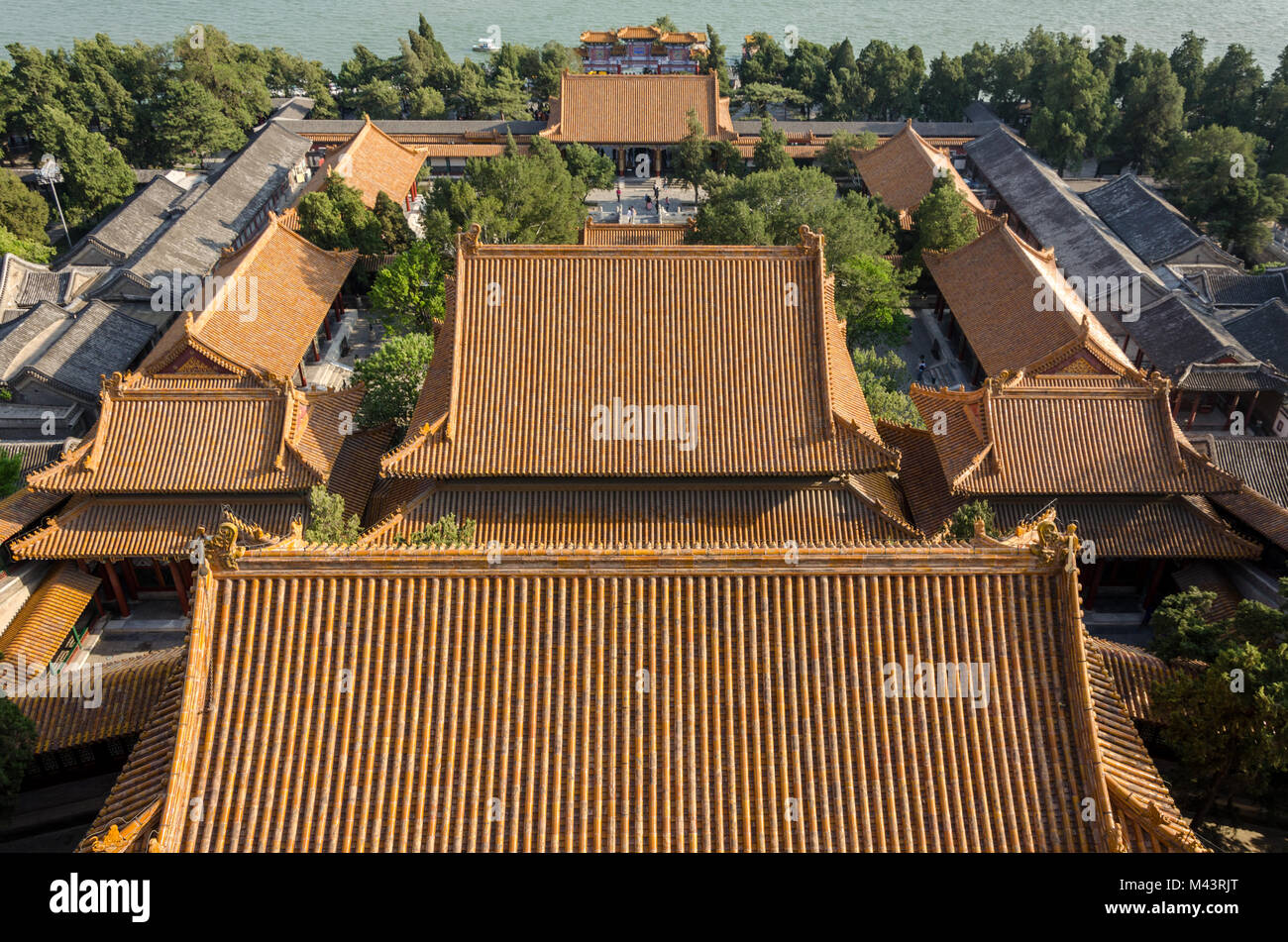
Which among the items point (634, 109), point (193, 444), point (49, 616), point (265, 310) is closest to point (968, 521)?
point (193, 444)

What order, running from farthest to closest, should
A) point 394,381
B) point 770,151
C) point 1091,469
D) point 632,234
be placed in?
point 770,151
point 632,234
point 394,381
point 1091,469

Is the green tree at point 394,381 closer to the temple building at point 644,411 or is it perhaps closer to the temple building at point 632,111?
the temple building at point 644,411

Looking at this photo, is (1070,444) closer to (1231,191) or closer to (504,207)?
(504,207)

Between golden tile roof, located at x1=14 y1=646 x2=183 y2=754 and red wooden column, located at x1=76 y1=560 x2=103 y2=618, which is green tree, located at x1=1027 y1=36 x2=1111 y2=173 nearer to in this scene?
red wooden column, located at x1=76 y1=560 x2=103 y2=618

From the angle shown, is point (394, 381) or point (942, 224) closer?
point (394, 381)

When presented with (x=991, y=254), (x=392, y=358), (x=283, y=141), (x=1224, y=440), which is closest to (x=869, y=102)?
(x=991, y=254)

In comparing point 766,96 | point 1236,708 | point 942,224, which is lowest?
point 1236,708

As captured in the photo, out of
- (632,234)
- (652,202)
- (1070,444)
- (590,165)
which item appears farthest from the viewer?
(652,202)
